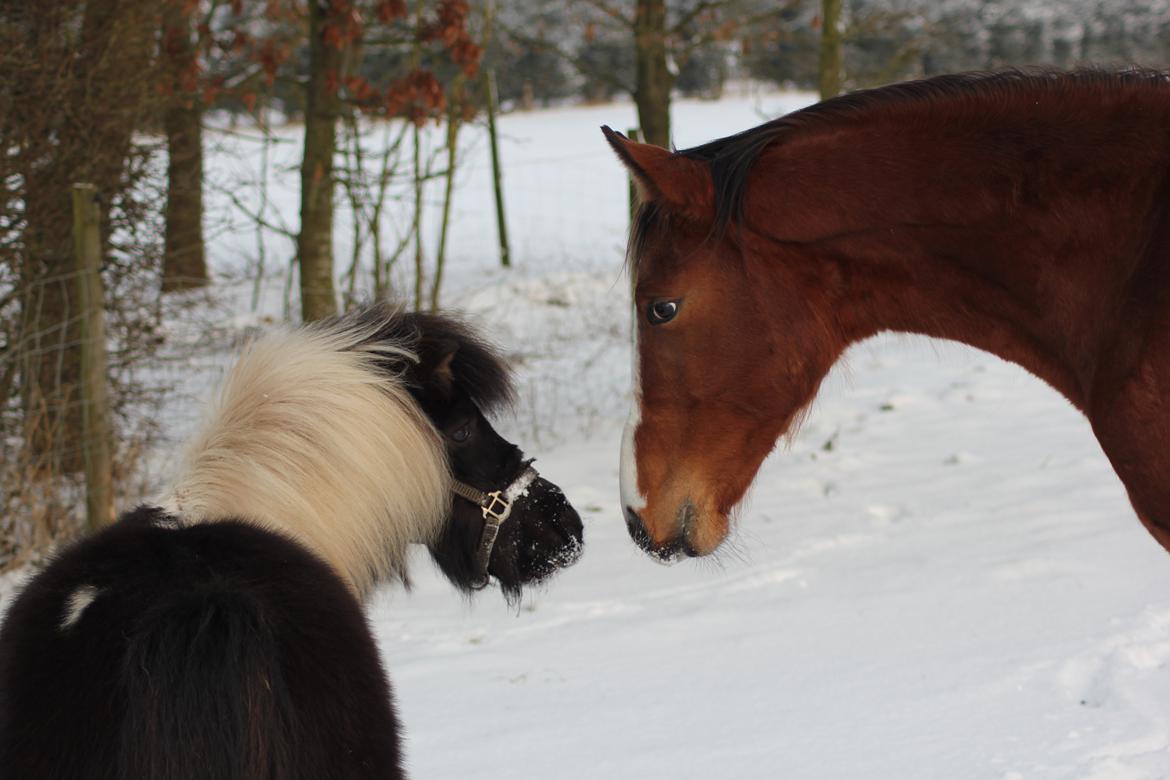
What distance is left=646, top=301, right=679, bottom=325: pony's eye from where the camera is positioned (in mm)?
2469

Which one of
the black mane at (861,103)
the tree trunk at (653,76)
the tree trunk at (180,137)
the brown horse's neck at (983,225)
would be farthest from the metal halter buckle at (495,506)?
the tree trunk at (653,76)

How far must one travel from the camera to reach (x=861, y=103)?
8.05ft

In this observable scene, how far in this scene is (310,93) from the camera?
22.6ft

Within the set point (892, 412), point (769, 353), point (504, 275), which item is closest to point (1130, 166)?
point (769, 353)

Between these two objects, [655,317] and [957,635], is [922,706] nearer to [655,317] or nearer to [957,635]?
[957,635]

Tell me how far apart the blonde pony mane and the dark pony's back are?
423 millimetres

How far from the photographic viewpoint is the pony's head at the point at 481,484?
3.12 m

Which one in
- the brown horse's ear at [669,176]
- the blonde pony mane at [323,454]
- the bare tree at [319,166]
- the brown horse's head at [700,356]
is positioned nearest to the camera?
the brown horse's ear at [669,176]

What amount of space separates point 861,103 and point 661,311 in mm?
655

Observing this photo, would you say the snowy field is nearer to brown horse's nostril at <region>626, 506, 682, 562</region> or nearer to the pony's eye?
brown horse's nostril at <region>626, 506, 682, 562</region>

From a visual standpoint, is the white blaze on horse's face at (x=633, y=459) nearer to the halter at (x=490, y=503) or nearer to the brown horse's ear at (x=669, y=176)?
the brown horse's ear at (x=669, y=176)

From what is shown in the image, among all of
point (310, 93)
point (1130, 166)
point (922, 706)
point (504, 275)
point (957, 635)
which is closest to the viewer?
point (1130, 166)

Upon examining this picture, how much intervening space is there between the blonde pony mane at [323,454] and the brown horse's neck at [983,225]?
1.09 m

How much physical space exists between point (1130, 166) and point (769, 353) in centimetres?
84
